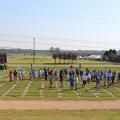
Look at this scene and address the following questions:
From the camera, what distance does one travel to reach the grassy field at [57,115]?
2275cm

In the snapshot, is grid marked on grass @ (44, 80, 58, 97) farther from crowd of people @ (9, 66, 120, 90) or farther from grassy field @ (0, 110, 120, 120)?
grassy field @ (0, 110, 120, 120)

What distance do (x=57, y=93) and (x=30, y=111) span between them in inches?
396

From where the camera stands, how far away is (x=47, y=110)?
26.6 meters

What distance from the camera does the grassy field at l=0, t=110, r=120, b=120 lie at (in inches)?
896

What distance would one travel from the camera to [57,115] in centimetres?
2405

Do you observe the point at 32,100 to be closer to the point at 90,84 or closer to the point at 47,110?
the point at 47,110

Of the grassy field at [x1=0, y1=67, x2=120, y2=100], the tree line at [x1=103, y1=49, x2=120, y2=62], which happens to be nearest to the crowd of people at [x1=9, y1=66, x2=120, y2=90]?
the grassy field at [x1=0, y1=67, x2=120, y2=100]

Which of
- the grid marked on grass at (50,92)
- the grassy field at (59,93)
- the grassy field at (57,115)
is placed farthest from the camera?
the grid marked on grass at (50,92)

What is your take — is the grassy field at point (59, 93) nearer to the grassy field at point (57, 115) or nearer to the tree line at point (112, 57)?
the grassy field at point (57, 115)

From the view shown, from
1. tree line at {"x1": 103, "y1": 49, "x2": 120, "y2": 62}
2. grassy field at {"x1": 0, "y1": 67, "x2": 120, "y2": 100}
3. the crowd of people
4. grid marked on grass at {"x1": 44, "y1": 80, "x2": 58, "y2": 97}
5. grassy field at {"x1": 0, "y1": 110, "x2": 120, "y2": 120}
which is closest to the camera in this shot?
grassy field at {"x1": 0, "y1": 110, "x2": 120, "y2": 120}

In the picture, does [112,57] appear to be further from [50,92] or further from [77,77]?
[50,92]

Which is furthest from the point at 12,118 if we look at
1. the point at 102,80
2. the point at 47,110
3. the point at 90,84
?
the point at 102,80

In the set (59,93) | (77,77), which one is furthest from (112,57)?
(59,93)

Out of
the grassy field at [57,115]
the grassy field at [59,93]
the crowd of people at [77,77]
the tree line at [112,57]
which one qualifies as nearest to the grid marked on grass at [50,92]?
the grassy field at [59,93]
